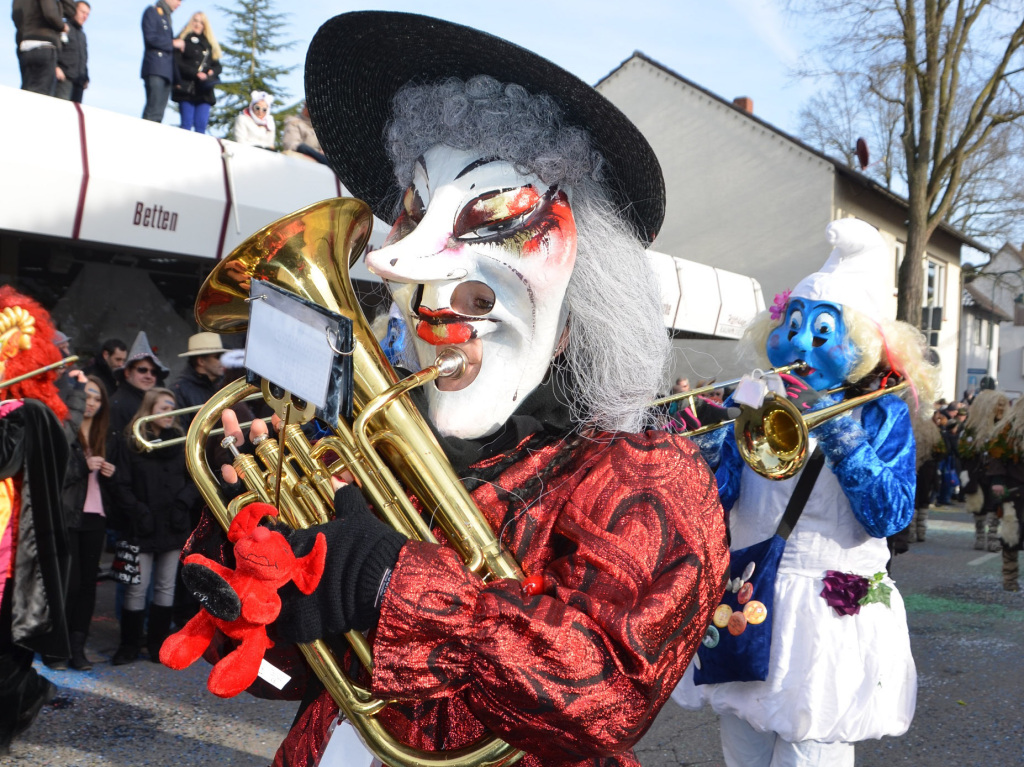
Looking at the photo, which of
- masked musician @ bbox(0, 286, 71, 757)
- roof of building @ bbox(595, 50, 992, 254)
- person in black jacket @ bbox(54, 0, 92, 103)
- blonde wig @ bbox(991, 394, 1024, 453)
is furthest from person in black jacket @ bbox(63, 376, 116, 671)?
roof of building @ bbox(595, 50, 992, 254)

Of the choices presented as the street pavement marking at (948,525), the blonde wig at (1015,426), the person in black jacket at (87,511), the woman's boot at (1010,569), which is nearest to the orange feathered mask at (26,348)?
the person in black jacket at (87,511)

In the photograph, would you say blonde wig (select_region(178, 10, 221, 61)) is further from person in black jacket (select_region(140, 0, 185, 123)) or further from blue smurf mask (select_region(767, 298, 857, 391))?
blue smurf mask (select_region(767, 298, 857, 391))

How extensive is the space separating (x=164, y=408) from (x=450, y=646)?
446 centimetres

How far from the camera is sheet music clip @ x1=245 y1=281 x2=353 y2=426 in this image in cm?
131

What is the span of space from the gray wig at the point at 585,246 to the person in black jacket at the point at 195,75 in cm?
736

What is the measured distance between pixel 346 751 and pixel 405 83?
4.03 ft

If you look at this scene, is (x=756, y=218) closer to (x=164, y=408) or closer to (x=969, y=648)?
(x=969, y=648)

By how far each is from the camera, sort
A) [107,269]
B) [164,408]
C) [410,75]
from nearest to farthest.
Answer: [410,75], [164,408], [107,269]

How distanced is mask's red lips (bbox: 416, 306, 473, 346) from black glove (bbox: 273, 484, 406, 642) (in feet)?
1.34

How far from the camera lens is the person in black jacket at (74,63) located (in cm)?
684

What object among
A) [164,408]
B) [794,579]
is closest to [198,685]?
[164,408]

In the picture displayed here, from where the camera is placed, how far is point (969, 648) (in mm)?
6414

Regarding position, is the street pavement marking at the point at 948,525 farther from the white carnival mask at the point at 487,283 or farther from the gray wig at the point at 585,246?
the white carnival mask at the point at 487,283

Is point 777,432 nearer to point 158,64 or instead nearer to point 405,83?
point 405,83
